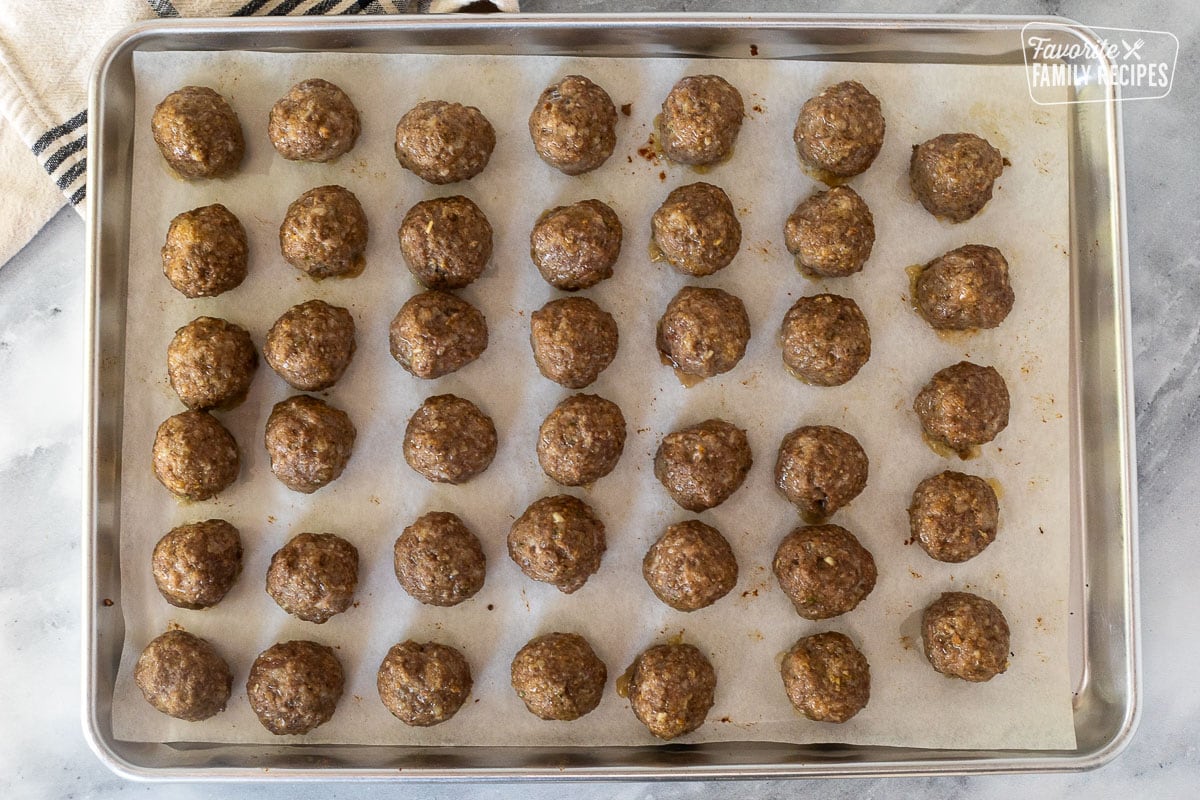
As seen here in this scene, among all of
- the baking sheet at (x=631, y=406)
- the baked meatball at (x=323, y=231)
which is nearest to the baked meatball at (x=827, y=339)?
the baking sheet at (x=631, y=406)

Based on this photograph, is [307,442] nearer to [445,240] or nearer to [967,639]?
[445,240]

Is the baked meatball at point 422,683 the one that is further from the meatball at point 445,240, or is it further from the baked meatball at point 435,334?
the meatball at point 445,240

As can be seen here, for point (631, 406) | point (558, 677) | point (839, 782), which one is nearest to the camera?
point (558, 677)

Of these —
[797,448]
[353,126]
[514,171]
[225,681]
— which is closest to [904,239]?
[797,448]

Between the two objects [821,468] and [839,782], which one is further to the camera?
[839,782]

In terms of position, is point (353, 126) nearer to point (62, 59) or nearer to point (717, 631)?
point (62, 59)

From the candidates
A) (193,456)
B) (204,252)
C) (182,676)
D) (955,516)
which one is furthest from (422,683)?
(955,516)
